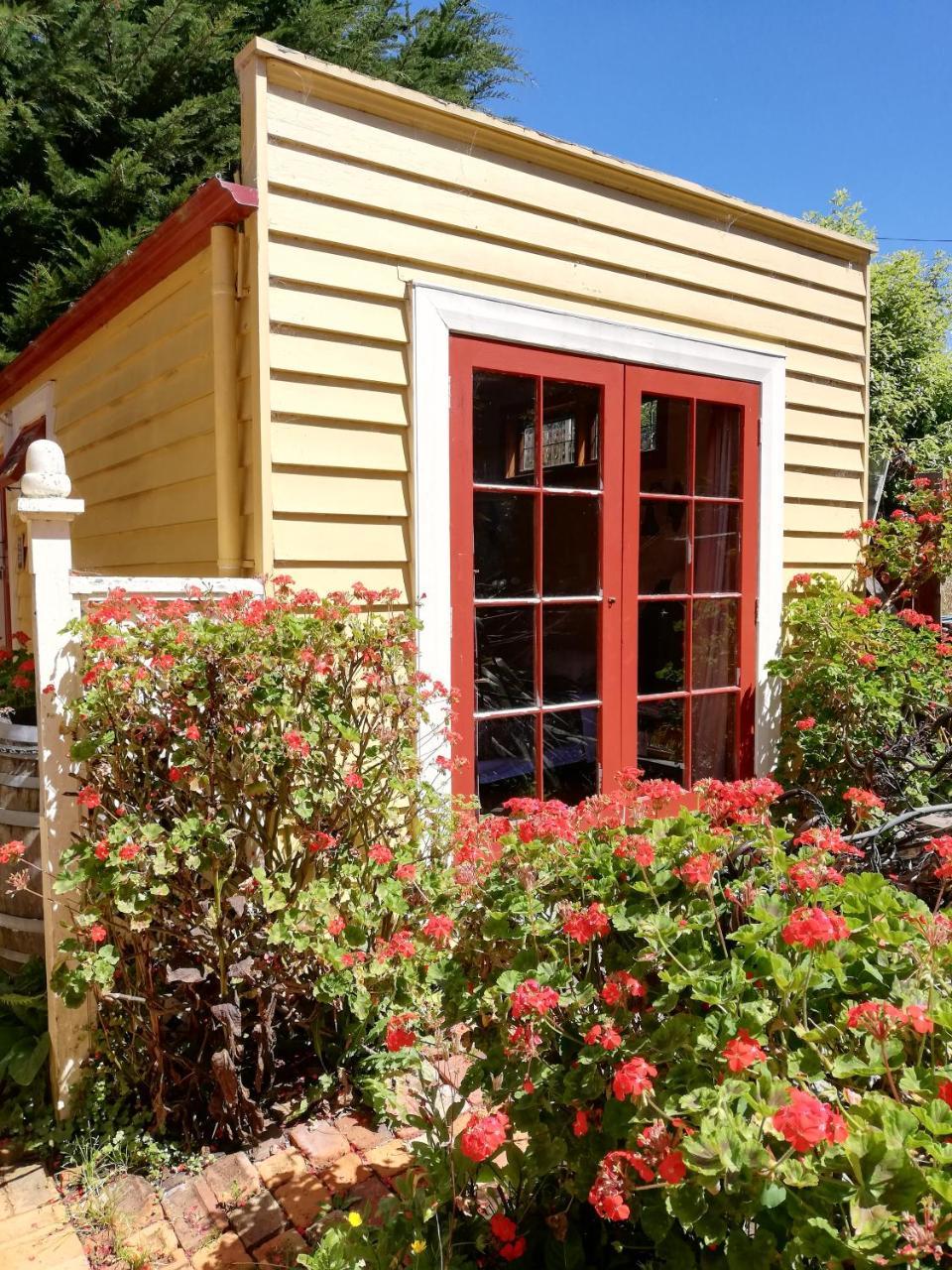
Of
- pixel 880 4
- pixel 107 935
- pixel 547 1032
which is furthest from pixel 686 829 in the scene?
pixel 880 4

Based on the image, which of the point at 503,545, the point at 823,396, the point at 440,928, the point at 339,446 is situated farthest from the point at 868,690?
the point at 440,928

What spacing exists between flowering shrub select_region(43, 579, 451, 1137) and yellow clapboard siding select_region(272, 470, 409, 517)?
0.52 m

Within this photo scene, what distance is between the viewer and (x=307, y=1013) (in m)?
2.44

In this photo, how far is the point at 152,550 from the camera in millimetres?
3596

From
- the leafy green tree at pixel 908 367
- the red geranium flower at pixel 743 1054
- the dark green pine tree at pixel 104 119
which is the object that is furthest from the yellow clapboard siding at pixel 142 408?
the leafy green tree at pixel 908 367

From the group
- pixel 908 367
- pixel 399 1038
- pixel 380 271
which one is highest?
pixel 908 367

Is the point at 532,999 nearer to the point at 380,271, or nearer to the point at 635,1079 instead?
the point at 635,1079

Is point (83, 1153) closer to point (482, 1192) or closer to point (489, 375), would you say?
point (482, 1192)

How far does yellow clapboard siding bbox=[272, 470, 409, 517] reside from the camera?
279 cm

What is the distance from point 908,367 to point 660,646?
11587 millimetres

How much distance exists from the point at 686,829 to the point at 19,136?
10143 mm

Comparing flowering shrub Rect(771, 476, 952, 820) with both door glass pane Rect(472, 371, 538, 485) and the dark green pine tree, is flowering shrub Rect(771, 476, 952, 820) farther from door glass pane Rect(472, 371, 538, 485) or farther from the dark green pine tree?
the dark green pine tree

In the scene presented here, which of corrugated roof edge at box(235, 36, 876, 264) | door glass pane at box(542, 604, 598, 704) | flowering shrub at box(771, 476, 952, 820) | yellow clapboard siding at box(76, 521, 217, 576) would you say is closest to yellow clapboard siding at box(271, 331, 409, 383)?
yellow clapboard siding at box(76, 521, 217, 576)

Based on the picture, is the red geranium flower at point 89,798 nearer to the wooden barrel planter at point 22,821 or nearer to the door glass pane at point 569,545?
the wooden barrel planter at point 22,821
